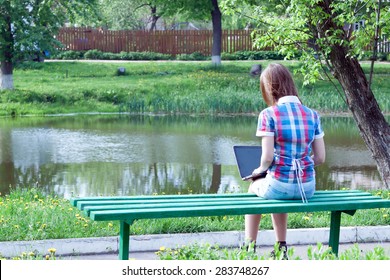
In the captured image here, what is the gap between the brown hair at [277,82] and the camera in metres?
6.10

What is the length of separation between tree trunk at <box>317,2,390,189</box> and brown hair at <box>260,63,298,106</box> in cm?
481

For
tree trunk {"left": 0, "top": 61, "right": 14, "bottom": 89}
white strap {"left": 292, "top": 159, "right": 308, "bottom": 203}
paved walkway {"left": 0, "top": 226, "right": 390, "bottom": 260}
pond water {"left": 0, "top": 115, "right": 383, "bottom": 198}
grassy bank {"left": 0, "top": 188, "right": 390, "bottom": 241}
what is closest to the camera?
white strap {"left": 292, "top": 159, "right": 308, "bottom": 203}

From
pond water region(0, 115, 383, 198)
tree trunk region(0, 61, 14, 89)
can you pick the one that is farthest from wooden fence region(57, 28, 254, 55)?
pond water region(0, 115, 383, 198)

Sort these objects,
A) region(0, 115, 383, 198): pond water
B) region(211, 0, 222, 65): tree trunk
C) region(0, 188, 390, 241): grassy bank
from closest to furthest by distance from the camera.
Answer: region(0, 188, 390, 241): grassy bank → region(0, 115, 383, 198): pond water → region(211, 0, 222, 65): tree trunk

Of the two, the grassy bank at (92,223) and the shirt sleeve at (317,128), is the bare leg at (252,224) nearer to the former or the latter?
the shirt sleeve at (317,128)

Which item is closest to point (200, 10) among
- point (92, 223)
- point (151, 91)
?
point (151, 91)

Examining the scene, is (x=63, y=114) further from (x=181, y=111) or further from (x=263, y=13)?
(x=263, y=13)

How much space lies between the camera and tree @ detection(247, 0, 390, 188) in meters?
10.7

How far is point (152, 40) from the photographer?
43.1 metres

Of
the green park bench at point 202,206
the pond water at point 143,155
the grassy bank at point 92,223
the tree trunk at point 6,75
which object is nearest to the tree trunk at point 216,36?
the tree trunk at point 6,75

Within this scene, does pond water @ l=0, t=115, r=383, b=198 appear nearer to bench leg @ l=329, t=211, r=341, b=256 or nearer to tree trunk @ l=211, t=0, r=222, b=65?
bench leg @ l=329, t=211, r=341, b=256

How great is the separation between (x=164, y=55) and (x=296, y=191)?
3527 centimetres

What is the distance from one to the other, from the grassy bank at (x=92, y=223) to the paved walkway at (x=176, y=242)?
0.13 meters
